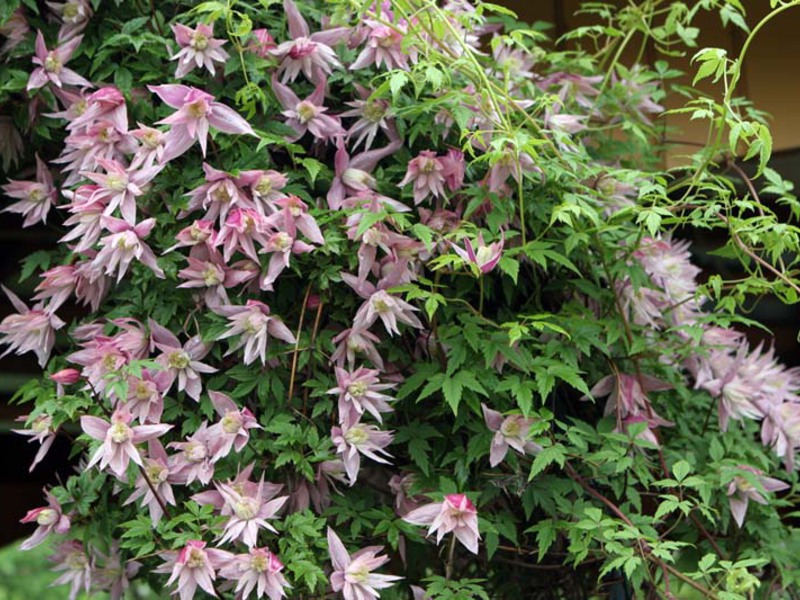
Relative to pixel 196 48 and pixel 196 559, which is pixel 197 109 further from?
pixel 196 559

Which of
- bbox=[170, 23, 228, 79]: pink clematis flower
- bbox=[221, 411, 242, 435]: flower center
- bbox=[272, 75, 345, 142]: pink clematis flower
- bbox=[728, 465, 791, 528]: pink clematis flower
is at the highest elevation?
bbox=[170, 23, 228, 79]: pink clematis flower

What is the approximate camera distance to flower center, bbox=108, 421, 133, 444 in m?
1.47

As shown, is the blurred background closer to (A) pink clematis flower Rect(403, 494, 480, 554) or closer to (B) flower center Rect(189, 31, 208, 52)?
(B) flower center Rect(189, 31, 208, 52)

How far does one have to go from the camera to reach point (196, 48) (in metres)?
1.61

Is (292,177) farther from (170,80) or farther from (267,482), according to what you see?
(267,482)

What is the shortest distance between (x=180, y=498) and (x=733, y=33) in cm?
180

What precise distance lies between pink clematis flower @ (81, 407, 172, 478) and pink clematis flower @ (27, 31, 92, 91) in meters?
0.57

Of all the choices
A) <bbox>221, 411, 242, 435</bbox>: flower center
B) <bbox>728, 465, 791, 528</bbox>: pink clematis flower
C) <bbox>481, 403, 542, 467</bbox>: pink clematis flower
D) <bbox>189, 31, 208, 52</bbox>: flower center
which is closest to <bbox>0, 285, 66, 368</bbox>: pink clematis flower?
<bbox>221, 411, 242, 435</bbox>: flower center

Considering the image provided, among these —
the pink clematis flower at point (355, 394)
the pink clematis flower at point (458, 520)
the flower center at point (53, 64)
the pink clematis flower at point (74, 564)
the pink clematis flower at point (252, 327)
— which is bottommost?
the pink clematis flower at point (74, 564)

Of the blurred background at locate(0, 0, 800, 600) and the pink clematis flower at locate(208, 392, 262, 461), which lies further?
the blurred background at locate(0, 0, 800, 600)

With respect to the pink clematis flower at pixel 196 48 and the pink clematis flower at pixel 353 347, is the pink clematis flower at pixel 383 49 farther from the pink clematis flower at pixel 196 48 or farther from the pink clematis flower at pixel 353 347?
the pink clematis flower at pixel 353 347

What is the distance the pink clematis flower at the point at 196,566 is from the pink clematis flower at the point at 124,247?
1.35 ft

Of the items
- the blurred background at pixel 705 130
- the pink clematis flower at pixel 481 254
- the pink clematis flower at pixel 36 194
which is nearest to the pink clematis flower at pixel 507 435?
the pink clematis flower at pixel 481 254

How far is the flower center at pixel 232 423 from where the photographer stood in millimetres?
1509
